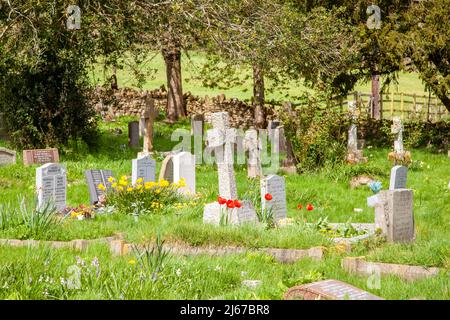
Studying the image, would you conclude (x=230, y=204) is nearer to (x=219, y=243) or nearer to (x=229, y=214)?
(x=229, y=214)

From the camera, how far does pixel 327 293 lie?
26.3 ft

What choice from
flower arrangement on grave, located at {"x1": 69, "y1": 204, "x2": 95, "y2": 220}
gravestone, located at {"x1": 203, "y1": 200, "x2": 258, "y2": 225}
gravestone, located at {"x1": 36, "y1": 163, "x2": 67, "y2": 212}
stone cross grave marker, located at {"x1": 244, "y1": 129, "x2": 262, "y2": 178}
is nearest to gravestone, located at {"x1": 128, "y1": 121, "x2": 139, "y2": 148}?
stone cross grave marker, located at {"x1": 244, "y1": 129, "x2": 262, "y2": 178}

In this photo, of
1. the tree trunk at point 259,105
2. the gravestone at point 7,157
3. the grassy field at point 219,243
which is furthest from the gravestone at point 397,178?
the tree trunk at point 259,105

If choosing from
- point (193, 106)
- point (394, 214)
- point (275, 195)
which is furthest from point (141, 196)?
point (193, 106)

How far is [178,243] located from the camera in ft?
40.4

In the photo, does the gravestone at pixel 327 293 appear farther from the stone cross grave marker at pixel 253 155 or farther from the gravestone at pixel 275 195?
the stone cross grave marker at pixel 253 155

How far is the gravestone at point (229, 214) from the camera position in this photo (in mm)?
13961

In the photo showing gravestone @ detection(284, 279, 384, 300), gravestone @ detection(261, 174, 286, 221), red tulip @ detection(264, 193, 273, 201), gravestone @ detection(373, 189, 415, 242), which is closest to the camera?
gravestone @ detection(284, 279, 384, 300)

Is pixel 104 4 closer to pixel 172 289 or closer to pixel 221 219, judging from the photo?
pixel 221 219

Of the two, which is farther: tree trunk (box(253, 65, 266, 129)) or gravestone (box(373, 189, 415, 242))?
tree trunk (box(253, 65, 266, 129))

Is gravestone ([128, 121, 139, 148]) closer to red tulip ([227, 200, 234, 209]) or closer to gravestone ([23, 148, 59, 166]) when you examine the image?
gravestone ([23, 148, 59, 166])

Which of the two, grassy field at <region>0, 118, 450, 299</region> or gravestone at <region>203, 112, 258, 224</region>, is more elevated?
gravestone at <region>203, 112, 258, 224</region>

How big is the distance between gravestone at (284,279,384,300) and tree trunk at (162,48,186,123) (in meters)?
26.0

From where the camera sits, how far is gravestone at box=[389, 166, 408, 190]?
17688 mm
